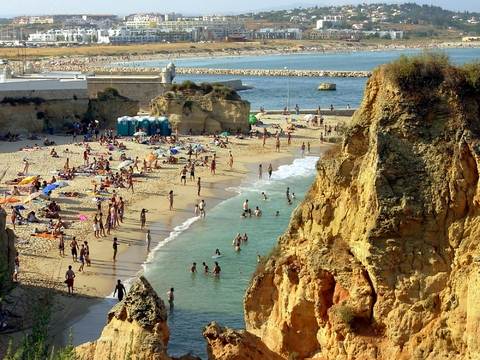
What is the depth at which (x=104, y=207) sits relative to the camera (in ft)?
127

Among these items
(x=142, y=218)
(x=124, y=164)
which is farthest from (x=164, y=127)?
(x=142, y=218)

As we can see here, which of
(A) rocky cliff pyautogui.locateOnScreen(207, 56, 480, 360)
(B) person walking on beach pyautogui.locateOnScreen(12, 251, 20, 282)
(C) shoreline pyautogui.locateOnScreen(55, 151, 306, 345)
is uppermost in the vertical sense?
(A) rocky cliff pyautogui.locateOnScreen(207, 56, 480, 360)

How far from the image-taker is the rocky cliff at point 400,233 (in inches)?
474

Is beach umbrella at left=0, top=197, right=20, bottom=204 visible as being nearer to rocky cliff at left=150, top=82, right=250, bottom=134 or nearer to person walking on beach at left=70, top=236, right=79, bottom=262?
person walking on beach at left=70, top=236, right=79, bottom=262

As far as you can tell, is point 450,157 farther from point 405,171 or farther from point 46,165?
point 46,165

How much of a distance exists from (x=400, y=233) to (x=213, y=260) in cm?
1862

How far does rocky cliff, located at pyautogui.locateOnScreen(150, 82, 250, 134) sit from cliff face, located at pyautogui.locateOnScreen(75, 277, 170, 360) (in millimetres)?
49496

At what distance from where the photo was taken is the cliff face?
1228 centimetres

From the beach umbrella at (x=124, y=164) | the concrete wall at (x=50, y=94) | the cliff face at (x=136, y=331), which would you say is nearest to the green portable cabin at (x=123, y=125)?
the concrete wall at (x=50, y=94)

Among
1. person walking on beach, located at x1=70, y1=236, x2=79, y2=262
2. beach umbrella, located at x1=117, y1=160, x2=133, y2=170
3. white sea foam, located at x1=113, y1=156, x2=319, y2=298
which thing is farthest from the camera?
beach umbrella, located at x1=117, y1=160, x2=133, y2=170

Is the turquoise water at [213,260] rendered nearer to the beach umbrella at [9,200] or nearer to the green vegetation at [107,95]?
the beach umbrella at [9,200]

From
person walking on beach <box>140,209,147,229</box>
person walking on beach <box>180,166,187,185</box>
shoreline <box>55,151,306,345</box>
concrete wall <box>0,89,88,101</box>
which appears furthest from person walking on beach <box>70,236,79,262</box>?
concrete wall <box>0,89,88,101</box>

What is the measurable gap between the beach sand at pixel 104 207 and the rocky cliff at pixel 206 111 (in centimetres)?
238

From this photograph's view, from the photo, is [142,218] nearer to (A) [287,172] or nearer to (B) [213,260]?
(B) [213,260]
